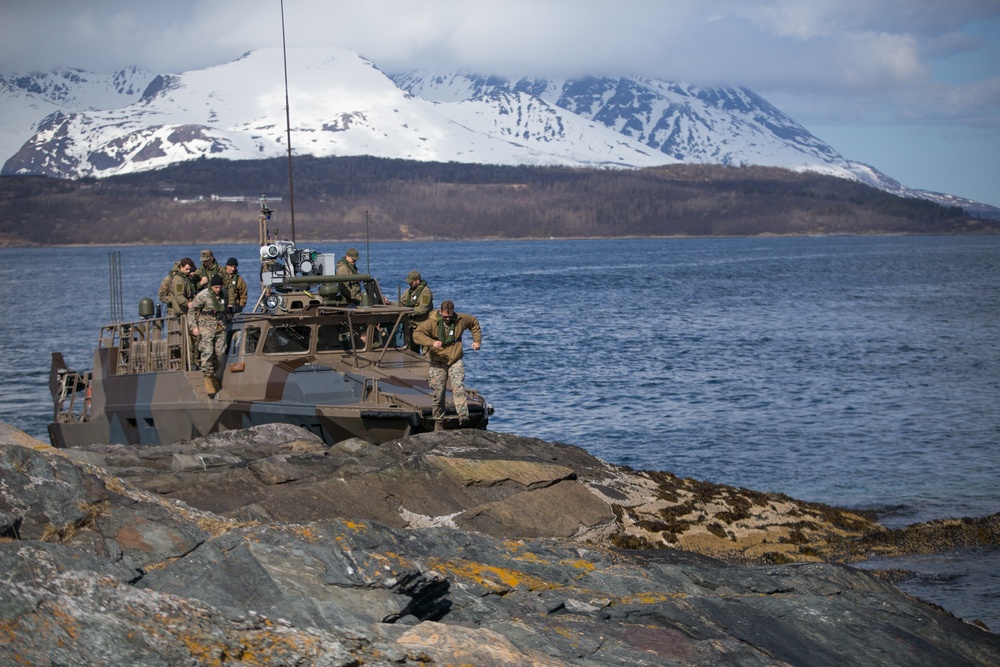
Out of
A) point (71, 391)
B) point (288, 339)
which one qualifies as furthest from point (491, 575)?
point (71, 391)

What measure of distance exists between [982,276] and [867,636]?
88.6 metres

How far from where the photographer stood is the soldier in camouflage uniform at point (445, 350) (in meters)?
15.7

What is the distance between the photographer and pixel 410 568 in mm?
7816

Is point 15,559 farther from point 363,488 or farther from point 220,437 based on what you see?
point 220,437

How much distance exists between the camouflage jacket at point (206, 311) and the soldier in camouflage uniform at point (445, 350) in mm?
3318

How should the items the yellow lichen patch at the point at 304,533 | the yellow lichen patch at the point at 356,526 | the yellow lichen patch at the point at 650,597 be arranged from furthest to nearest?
1. the yellow lichen patch at the point at 650,597
2. the yellow lichen patch at the point at 356,526
3. the yellow lichen patch at the point at 304,533

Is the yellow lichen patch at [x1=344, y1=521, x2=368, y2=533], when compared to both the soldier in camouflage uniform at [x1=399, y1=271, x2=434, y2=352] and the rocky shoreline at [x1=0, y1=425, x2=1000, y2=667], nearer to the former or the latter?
the rocky shoreline at [x1=0, y1=425, x2=1000, y2=667]

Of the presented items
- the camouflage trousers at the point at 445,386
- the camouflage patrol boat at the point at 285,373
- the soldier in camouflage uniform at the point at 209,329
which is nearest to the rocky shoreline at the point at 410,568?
the camouflage trousers at the point at 445,386

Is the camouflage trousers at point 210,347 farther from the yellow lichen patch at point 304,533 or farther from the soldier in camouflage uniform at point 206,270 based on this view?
the yellow lichen patch at point 304,533

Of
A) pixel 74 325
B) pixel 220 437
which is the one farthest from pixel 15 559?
pixel 74 325

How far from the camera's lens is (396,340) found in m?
18.4

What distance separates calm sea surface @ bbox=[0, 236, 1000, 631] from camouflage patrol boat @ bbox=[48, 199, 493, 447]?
20.7ft

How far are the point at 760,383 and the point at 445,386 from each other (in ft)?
62.1

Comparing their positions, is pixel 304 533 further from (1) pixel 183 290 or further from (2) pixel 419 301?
(1) pixel 183 290
